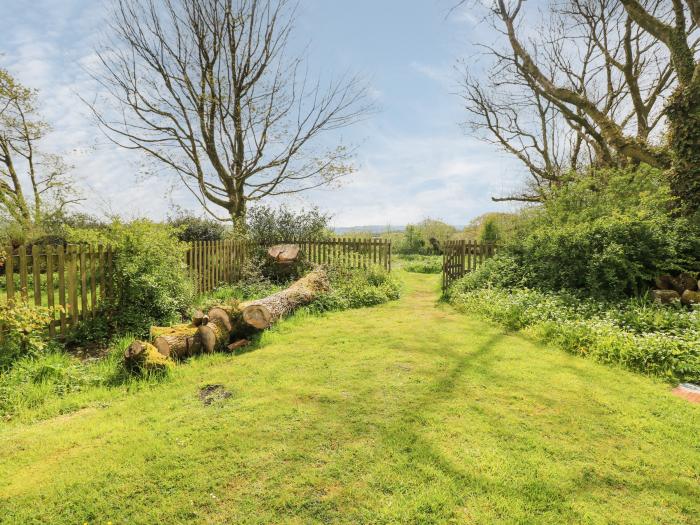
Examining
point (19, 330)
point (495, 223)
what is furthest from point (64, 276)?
point (495, 223)

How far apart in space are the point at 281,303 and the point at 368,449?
4482 mm

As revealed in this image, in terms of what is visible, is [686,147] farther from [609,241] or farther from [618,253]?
[618,253]

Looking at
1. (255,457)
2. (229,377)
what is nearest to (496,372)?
(255,457)

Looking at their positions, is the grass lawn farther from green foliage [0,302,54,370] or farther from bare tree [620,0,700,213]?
bare tree [620,0,700,213]

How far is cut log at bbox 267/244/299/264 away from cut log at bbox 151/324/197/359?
18.0ft

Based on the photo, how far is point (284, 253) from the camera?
10.6 metres

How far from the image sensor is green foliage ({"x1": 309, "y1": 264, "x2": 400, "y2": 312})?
8.19 metres

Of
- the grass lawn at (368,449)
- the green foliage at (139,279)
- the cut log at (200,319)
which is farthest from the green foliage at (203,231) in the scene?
the grass lawn at (368,449)

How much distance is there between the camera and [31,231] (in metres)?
13.1

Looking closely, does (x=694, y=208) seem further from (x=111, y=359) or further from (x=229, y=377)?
(x=111, y=359)

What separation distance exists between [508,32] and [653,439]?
1333cm

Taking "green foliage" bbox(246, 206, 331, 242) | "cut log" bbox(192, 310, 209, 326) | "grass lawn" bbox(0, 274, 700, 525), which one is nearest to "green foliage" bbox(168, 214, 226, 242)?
"green foliage" bbox(246, 206, 331, 242)

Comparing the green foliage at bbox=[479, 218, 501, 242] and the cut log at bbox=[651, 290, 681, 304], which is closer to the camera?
the cut log at bbox=[651, 290, 681, 304]

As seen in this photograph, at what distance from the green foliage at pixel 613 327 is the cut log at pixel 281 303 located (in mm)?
3839
